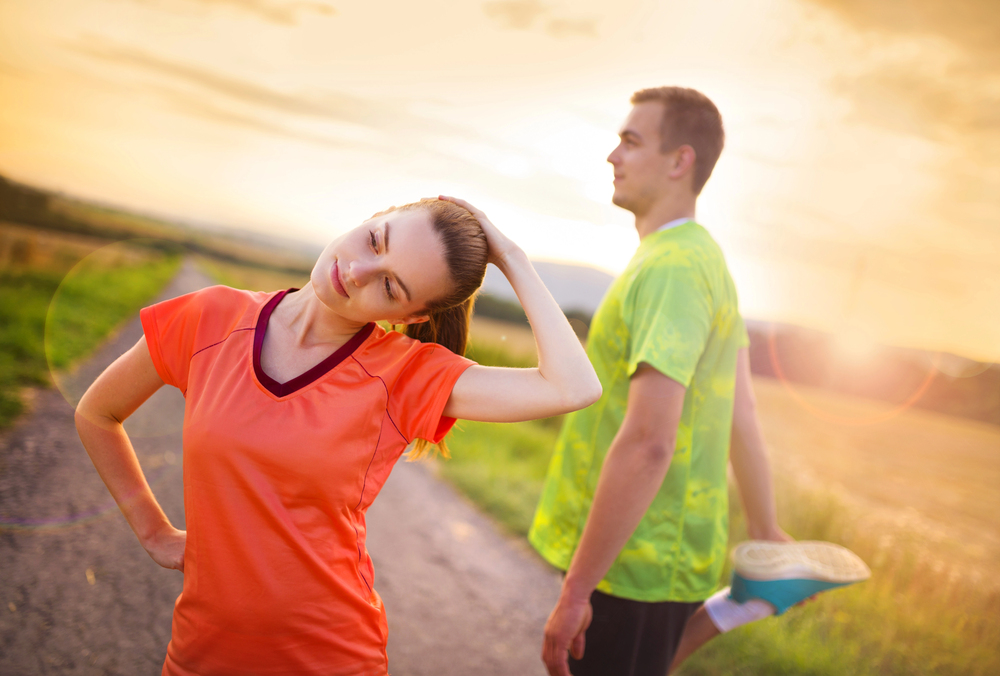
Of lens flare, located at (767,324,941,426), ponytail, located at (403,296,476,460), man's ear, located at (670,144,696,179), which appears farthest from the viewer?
lens flare, located at (767,324,941,426)

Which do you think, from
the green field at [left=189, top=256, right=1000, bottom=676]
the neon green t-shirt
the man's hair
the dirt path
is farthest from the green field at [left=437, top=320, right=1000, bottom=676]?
the man's hair

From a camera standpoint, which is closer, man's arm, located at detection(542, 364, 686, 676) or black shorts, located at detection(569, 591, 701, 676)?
man's arm, located at detection(542, 364, 686, 676)

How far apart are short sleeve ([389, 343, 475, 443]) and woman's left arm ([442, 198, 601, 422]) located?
33 millimetres

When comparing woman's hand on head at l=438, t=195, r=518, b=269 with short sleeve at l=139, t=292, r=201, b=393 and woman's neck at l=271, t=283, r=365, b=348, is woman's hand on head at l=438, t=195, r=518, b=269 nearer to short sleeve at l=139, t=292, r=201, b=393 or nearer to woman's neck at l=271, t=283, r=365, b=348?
woman's neck at l=271, t=283, r=365, b=348

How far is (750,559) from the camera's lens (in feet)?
7.33

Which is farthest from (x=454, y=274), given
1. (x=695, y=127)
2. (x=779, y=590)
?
(x=779, y=590)

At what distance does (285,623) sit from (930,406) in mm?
11477

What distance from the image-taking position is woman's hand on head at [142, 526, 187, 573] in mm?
1531

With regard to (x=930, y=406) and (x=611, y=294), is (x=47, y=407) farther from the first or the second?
(x=930, y=406)

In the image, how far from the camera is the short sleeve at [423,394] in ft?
4.76

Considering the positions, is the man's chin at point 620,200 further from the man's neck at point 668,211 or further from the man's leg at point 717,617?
the man's leg at point 717,617

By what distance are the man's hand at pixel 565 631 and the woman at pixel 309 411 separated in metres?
0.59

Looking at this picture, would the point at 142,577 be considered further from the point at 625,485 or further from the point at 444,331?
the point at 625,485

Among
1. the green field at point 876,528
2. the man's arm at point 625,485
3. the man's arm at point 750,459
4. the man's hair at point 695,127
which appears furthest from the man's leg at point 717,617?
the man's hair at point 695,127
